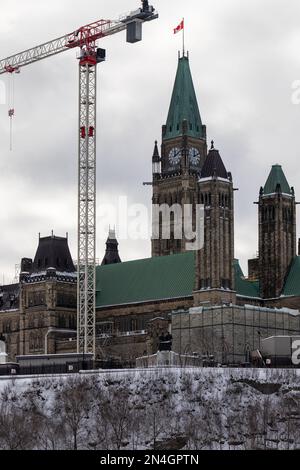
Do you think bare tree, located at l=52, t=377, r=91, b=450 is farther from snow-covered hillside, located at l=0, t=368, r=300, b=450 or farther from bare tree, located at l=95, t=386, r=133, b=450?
bare tree, located at l=95, t=386, r=133, b=450

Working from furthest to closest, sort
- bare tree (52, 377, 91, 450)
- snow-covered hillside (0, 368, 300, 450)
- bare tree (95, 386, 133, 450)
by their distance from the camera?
bare tree (52, 377, 91, 450) < bare tree (95, 386, 133, 450) < snow-covered hillside (0, 368, 300, 450)

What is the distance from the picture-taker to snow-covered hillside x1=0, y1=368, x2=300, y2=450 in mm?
170625

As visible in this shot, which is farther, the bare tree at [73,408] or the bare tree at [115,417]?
the bare tree at [73,408]

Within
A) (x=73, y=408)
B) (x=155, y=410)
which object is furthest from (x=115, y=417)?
(x=155, y=410)

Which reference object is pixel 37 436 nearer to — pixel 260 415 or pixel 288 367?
pixel 260 415

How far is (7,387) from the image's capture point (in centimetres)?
18712

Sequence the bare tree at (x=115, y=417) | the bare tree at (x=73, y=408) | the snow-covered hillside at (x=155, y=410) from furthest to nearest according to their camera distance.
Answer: the bare tree at (x=73, y=408) → the bare tree at (x=115, y=417) → the snow-covered hillside at (x=155, y=410)

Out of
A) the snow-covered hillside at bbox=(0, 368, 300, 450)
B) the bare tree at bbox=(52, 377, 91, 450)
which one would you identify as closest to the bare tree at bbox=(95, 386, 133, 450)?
the snow-covered hillside at bbox=(0, 368, 300, 450)

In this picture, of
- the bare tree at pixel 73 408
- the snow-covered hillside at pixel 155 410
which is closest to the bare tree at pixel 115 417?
the snow-covered hillside at pixel 155 410

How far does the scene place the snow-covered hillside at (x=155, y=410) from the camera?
171 meters

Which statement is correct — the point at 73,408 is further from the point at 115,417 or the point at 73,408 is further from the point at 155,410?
the point at 155,410

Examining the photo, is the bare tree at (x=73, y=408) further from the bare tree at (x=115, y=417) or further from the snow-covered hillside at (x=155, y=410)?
the bare tree at (x=115, y=417)
